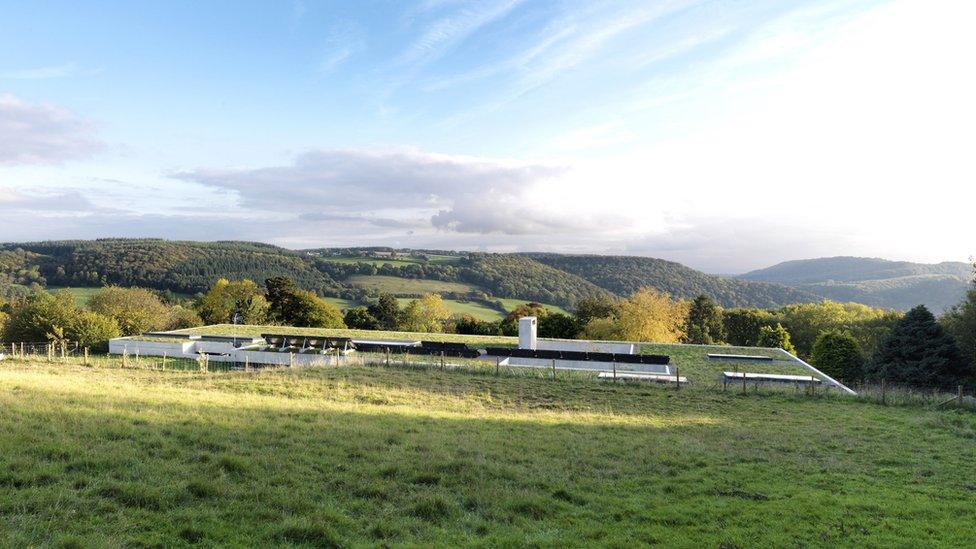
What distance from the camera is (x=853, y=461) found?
39.7ft

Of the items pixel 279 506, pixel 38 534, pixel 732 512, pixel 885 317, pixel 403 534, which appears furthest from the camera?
pixel 885 317

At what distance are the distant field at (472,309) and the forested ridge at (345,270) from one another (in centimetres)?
828

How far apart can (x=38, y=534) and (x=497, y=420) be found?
11.2 meters

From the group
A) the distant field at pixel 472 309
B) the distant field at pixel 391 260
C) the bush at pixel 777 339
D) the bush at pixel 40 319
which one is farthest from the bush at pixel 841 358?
the distant field at pixel 391 260

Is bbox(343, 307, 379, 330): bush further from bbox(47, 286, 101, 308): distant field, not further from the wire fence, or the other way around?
bbox(47, 286, 101, 308): distant field

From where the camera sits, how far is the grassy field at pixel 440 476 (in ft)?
21.4

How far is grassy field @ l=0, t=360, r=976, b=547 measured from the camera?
6527mm

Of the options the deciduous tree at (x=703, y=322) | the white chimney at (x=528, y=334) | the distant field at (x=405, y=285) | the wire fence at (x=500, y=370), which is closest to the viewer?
the wire fence at (x=500, y=370)

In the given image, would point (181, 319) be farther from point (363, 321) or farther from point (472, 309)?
point (472, 309)

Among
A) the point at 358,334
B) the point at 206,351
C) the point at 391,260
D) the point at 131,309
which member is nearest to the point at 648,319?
the point at 358,334

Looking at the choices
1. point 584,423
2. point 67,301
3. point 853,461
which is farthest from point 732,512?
point 67,301

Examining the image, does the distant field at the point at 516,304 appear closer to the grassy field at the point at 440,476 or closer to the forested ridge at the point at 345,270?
the forested ridge at the point at 345,270

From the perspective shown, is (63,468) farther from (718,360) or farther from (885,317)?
(885,317)

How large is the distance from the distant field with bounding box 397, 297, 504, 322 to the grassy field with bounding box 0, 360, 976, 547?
6583 centimetres
